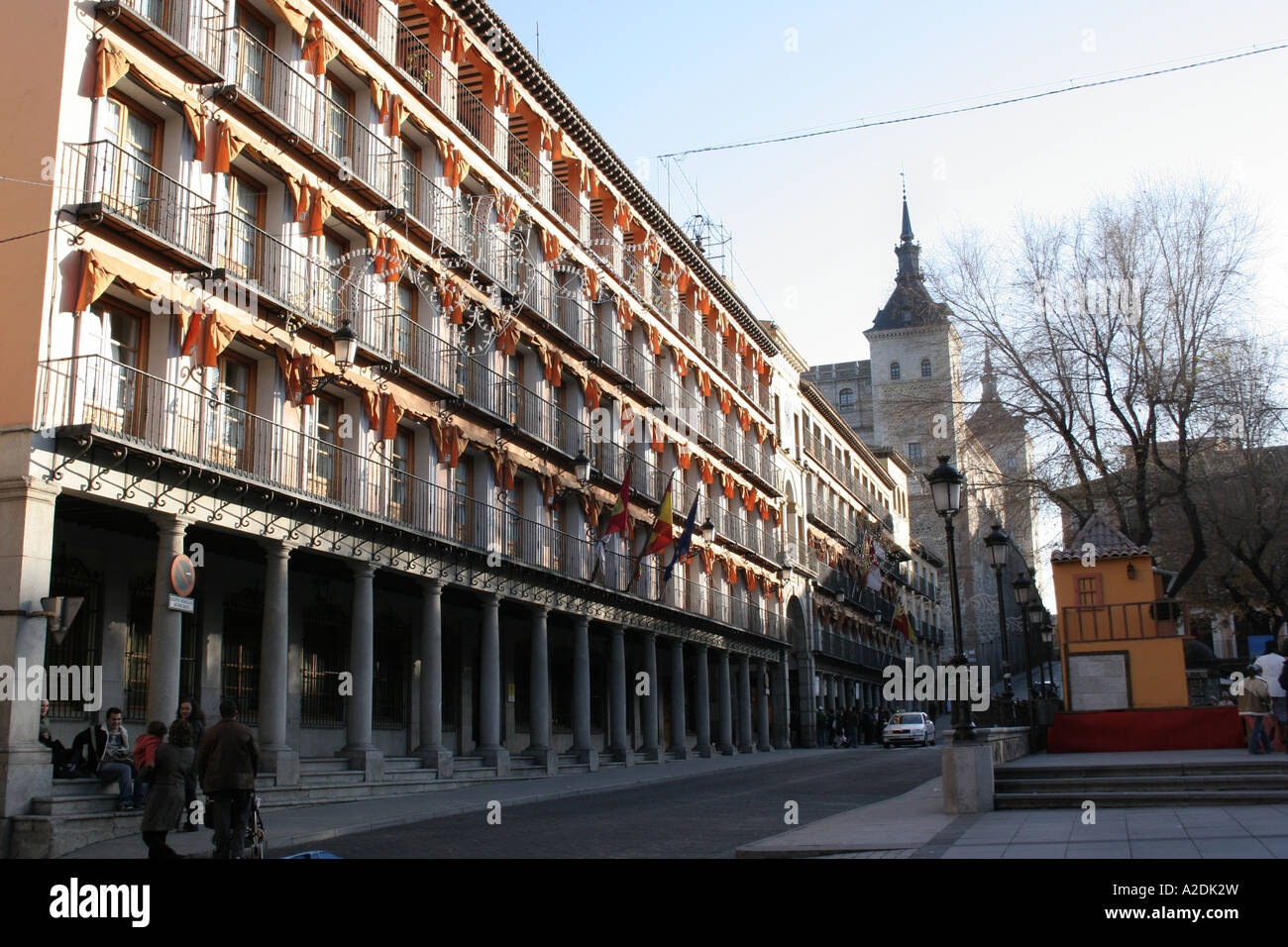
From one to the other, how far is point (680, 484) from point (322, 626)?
20.6 metres

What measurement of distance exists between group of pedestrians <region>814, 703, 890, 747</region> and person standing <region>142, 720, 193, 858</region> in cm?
4405

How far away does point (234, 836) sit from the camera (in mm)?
11648

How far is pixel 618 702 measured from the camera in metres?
35.7

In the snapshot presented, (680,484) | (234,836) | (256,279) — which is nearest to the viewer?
(234,836)

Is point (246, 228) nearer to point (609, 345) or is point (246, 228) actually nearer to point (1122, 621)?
point (609, 345)

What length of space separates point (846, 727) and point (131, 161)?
4323 centimetres

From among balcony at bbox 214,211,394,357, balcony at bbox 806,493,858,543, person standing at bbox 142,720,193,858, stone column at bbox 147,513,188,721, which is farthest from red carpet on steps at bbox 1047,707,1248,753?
balcony at bbox 806,493,858,543

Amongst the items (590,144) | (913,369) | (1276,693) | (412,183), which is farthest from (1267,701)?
(913,369)

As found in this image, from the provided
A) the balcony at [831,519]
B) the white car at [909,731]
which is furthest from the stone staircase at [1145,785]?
the balcony at [831,519]

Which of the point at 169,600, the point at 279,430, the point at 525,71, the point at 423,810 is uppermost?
the point at 525,71

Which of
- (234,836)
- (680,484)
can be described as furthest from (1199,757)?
(680,484)

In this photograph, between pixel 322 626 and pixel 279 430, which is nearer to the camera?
pixel 279 430

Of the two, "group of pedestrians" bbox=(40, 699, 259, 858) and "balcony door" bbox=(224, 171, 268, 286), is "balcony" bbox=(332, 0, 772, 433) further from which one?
"group of pedestrians" bbox=(40, 699, 259, 858)
